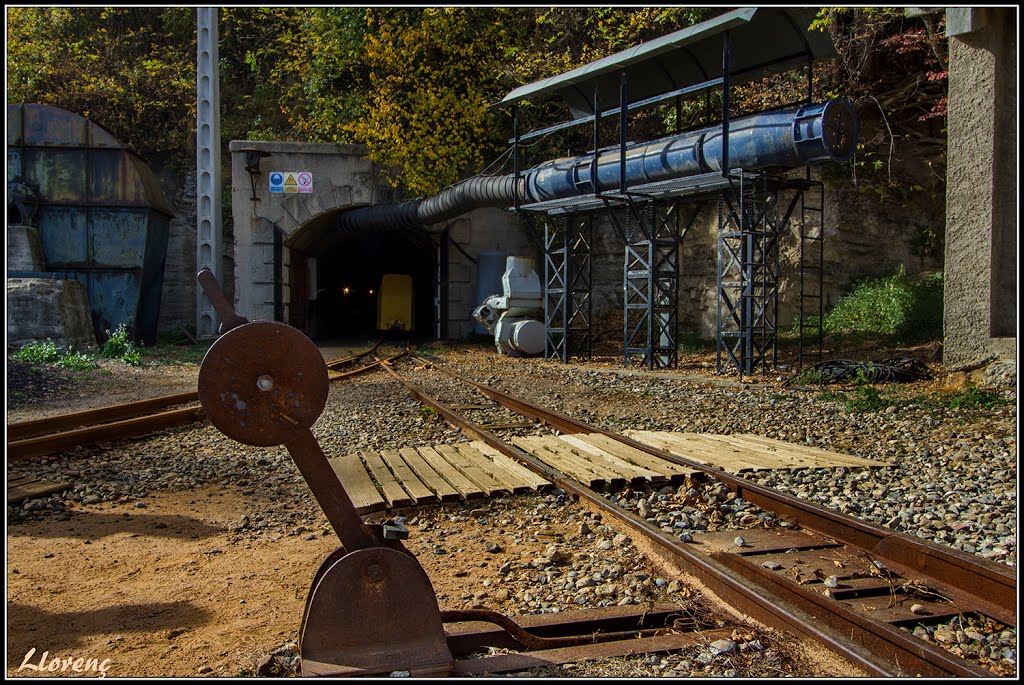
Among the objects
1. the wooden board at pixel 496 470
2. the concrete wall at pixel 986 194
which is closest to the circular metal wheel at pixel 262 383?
the wooden board at pixel 496 470

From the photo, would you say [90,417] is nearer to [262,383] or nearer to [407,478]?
[407,478]

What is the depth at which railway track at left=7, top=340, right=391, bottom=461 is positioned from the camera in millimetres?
7660

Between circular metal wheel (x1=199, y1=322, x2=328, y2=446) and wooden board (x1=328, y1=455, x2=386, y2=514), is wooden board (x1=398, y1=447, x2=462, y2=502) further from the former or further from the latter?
circular metal wheel (x1=199, y1=322, x2=328, y2=446)

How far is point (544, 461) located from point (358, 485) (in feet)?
5.51

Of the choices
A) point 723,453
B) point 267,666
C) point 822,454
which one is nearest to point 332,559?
point 267,666

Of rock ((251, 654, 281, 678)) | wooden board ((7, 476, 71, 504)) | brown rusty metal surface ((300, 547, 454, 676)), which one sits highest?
brown rusty metal surface ((300, 547, 454, 676))

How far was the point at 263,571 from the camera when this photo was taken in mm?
4527

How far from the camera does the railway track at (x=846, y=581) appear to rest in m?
3.11

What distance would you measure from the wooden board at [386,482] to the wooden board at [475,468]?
0.57 meters

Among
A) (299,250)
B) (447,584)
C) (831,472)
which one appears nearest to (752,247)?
(831,472)

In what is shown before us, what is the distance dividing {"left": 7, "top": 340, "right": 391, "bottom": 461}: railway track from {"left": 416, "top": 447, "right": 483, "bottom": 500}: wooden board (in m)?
2.60

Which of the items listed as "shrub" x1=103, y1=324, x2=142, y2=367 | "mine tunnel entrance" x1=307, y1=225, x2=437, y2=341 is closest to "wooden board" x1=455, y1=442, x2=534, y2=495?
"shrub" x1=103, y1=324, x2=142, y2=367

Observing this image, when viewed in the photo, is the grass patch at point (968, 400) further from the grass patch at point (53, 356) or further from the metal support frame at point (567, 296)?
the grass patch at point (53, 356)

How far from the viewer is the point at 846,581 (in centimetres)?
411
